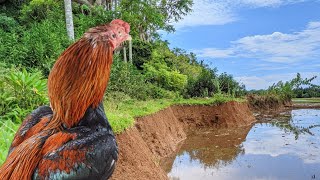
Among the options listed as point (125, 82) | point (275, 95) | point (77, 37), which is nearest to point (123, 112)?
point (125, 82)

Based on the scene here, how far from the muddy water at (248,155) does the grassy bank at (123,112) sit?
1.79 meters

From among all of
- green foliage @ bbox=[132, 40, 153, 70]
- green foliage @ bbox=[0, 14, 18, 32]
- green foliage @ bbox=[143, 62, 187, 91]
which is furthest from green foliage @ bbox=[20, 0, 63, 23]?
green foliage @ bbox=[143, 62, 187, 91]

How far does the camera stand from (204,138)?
54.6 feet

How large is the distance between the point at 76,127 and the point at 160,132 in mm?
11283

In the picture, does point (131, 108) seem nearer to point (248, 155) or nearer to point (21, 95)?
point (248, 155)

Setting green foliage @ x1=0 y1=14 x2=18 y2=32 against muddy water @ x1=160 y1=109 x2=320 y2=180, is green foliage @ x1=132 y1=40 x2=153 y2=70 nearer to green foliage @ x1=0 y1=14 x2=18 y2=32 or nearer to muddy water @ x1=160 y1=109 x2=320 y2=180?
muddy water @ x1=160 y1=109 x2=320 y2=180

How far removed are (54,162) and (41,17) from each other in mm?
21553

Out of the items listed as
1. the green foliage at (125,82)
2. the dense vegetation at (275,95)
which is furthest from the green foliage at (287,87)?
the green foliage at (125,82)

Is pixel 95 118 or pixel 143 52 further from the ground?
pixel 143 52

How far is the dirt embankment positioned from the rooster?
419 centimetres

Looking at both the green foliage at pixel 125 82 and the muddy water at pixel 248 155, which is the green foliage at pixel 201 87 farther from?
the green foliage at pixel 125 82

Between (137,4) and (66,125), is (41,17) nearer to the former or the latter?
Result: (137,4)

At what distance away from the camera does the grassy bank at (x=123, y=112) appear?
4.97 metres

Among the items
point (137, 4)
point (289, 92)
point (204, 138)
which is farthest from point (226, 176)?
point (289, 92)
